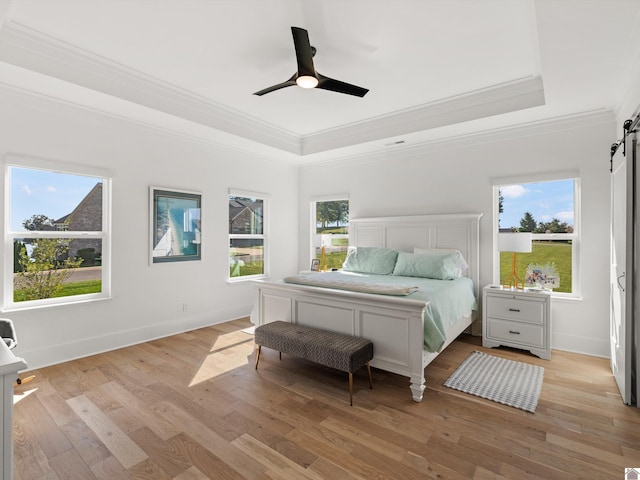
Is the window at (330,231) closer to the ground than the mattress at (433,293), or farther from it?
farther from it

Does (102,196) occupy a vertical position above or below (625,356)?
above

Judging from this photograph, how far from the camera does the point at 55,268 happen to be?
11.2ft

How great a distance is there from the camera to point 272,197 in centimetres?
567

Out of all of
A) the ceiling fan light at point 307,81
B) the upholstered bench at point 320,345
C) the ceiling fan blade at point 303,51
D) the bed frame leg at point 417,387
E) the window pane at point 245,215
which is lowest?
the bed frame leg at point 417,387

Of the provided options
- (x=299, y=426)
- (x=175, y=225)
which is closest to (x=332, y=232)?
(x=175, y=225)

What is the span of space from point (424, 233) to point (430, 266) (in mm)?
767

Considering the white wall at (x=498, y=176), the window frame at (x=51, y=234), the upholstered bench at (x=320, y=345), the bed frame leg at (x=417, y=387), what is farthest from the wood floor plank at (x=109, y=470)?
the white wall at (x=498, y=176)

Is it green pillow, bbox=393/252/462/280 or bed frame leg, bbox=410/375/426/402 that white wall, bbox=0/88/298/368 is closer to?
green pillow, bbox=393/252/462/280

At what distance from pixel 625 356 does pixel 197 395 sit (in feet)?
10.8

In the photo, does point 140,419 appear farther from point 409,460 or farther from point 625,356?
point 625,356

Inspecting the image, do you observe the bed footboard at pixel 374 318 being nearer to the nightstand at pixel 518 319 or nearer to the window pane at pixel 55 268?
the nightstand at pixel 518 319

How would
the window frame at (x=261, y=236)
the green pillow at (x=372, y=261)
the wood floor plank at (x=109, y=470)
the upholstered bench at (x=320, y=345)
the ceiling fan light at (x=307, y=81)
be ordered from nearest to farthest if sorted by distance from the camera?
the wood floor plank at (x=109, y=470) → the upholstered bench at (x=320, y=345) → the ceiling fan light at (x=307, y=81) → the green pillow at (x=372, y=261) → the window frame at (x=261, y=236)

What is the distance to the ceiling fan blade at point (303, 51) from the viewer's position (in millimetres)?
2240

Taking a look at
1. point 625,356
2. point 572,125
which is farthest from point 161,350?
point 572,125
